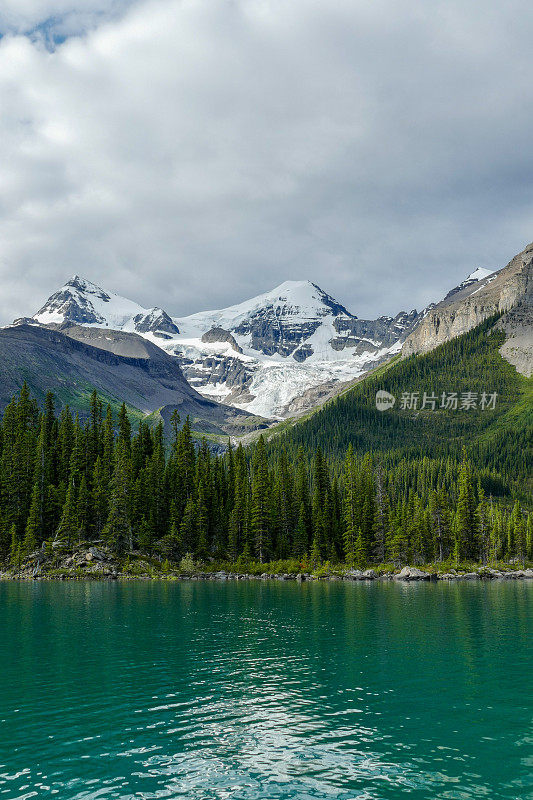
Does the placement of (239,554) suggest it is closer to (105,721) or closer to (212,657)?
(212,657)

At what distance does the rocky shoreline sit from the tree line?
365 cm

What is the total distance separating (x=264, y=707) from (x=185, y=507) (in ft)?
356

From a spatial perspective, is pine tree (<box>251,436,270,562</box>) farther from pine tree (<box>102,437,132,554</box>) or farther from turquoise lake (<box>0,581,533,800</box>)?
turquoise lake (<box>0,581,533,800</box>)

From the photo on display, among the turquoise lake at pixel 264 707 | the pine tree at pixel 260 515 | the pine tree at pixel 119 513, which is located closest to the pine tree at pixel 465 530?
the pine tree at pixel 260 515

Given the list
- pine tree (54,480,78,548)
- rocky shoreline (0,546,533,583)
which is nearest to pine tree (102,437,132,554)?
rocky shoreline (0,546,533,583)

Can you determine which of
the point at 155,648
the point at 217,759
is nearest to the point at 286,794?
the point at 217,759

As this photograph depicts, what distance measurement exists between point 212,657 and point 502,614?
35.6 meters

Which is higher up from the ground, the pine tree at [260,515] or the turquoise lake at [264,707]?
the pine tree at [260,515]

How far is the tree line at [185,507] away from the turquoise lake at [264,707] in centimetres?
6676

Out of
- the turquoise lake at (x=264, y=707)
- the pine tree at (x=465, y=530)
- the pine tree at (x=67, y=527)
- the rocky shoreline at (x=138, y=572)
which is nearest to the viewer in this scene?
the turquoise lake at (x=264, y=707)

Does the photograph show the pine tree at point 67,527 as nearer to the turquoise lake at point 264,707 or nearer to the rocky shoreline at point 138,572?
the rocky shoreline at point 138,572

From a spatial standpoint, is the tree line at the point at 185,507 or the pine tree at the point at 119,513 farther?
the tree line at the point at 185,507

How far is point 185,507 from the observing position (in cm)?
13450

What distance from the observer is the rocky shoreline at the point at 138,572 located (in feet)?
351
